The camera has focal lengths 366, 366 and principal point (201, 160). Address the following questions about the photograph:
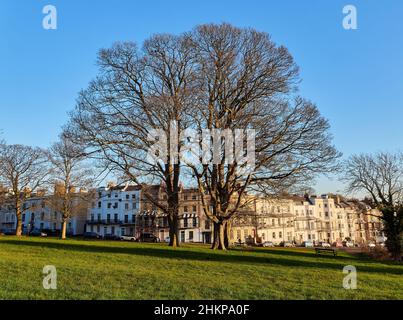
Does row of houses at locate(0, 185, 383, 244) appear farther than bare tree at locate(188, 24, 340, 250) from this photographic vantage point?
Yes

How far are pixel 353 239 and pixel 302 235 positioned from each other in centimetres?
2166

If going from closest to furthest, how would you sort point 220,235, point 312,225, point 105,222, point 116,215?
point 220,235 < point 105,222 < point 116,215 < point 312,225

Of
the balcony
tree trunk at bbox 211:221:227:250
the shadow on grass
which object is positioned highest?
the balcony

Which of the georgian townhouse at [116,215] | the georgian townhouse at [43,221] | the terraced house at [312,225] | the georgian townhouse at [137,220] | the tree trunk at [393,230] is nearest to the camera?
the tree trunk at [393,230]

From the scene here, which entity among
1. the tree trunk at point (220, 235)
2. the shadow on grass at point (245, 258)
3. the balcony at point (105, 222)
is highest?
the balcony at point (105, 222)

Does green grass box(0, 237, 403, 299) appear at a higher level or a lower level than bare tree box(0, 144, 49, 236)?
lower

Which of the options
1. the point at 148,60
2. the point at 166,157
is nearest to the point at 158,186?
the point at 166,157

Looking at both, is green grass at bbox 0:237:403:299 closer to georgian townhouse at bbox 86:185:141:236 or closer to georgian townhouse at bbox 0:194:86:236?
georgian townhouse at bbox 86:185:141:236

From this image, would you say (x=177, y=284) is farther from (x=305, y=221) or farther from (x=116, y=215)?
(x=305, y=221)

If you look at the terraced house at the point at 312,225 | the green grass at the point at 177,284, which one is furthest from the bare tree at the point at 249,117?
the terraced house at the point at 312,225

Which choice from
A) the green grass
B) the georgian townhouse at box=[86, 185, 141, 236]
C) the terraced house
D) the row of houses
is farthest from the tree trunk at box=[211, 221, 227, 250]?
the georgian townhouse at box=[86, 185, 141, 236]

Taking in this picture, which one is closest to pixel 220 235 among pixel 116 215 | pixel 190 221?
pixel 190 221

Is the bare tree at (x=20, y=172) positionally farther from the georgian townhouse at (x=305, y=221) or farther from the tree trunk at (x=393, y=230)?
the georgian townhouse at (x=305, y=221)
